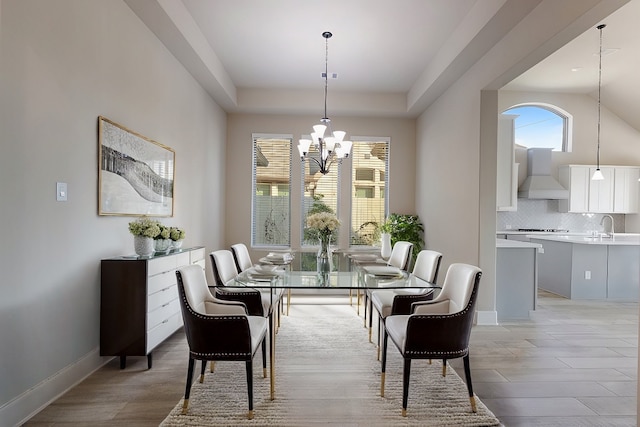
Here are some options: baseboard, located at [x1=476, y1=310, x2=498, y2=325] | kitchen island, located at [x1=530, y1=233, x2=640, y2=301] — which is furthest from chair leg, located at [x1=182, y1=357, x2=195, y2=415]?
kitchen island, located at [x1=530, y1=233, x2=640, y2=301]

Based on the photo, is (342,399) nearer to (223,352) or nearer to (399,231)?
(223,352)

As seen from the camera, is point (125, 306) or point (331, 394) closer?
point (331, 394)

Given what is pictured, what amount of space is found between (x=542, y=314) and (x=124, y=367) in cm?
463

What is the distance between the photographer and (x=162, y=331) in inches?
117

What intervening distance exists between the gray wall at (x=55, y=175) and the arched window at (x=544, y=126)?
Result: 677 cm

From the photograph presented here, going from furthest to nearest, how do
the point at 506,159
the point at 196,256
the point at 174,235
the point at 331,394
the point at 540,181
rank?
the point at 540,181 → the point at 506,159 → the point at 196,256 → the point at 174,235 → the point at 331,394

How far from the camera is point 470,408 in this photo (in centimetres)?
227

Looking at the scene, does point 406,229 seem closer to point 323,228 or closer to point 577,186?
point 323,228

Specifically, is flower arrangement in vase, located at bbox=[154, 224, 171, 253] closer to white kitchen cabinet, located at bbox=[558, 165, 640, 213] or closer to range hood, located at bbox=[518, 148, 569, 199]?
range hood, located at bbox=[518, 148, 569, 199]

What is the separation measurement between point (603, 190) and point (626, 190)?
46 cm

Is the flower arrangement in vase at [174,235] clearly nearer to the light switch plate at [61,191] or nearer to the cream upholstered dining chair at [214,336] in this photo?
the light switch plate at [61,191]

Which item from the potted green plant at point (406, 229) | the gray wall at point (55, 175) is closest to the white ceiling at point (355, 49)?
the gray wall at point (55, 175)

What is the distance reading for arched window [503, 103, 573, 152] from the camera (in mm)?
7121

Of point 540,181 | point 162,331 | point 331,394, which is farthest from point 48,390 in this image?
point 540,181
